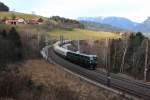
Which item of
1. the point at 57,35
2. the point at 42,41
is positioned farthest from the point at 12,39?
the point at 57,35

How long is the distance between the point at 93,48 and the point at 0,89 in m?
105

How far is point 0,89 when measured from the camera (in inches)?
675

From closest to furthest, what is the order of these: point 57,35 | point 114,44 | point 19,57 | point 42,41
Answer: point 19,57, point 114,44, point 42,41, point 57,35

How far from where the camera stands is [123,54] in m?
91.9

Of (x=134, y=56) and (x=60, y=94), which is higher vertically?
(x=60, y=94)

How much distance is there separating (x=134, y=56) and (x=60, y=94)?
68.0m

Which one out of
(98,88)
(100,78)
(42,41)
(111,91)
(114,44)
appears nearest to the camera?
(111,91)

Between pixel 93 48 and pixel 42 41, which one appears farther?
pixel 42 41

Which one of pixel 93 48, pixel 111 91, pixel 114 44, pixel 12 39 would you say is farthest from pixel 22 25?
pixel 111 91

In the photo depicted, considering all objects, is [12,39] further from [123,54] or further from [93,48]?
[93,48]

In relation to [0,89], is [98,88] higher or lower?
lower

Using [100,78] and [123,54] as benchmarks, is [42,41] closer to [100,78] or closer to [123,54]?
[123,54]

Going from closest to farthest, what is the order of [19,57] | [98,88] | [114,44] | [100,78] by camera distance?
[98,88] → [100,78] → [19,57] → [114,44]

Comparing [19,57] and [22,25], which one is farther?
[22,25]
